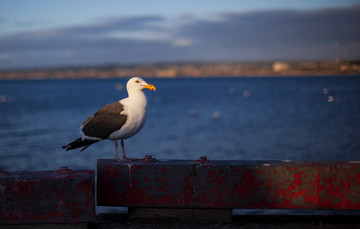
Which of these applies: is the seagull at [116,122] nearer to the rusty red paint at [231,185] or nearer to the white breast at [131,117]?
the white breast at [131,117]

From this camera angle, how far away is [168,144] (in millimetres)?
29609

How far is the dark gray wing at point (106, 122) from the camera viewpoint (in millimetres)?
6750

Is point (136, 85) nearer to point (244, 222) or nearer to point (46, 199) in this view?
point (46, 199)

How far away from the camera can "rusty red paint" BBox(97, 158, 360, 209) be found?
20.2 feet

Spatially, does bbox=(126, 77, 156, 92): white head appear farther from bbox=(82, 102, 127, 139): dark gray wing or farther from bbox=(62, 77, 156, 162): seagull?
bbox=(82, 102, 127, 139): dark gray wing

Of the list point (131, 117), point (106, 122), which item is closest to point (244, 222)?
point (131, 117)

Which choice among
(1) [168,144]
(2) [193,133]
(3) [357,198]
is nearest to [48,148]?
(1) [168,144]

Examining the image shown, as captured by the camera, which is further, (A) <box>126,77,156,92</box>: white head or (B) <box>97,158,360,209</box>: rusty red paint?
(A) <box>126,77,156,92</box>: white head

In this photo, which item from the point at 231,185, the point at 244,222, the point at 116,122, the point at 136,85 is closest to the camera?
the point at 231,185

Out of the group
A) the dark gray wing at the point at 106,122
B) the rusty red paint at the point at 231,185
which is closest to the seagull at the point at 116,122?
the dark gray wing at the point at 106,122

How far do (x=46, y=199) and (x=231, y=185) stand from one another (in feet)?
7.32

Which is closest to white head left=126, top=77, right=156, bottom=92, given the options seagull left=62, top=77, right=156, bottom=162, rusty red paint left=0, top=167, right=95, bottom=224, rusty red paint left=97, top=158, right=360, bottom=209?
seagull left=62, top=77, right=156, bottom=162

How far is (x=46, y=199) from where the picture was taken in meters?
5.62

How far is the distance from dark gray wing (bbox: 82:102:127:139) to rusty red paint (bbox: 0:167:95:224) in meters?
1.20
